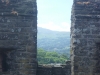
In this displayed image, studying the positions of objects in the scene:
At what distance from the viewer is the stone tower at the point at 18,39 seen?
7.95 meters

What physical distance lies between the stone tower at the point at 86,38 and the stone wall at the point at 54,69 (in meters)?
0.52

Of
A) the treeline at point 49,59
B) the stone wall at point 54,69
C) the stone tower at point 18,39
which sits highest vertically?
the stone tower at point 18,39

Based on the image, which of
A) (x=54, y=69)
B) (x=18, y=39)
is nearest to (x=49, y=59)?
(x=54, y=69)

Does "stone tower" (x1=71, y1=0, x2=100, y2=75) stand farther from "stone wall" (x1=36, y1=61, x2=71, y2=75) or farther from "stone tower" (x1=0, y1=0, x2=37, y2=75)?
"stone tower" (x1=0, y1=0, x2=37, y2=75)

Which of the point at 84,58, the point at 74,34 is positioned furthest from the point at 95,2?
the point at 84,58

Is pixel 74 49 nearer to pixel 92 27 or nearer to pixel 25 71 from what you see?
pixel 92 27

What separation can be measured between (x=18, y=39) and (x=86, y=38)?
1985 mm

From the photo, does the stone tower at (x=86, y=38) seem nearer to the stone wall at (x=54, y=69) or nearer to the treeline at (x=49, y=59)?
the stone wall at (x=54, y=69)

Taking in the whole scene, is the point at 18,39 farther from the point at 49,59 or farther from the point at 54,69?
the point at 49,59

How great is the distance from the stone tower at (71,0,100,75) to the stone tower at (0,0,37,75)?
1174 millimetres

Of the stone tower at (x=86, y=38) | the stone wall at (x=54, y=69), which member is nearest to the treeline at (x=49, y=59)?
the stone wall at (x=54, y=69)

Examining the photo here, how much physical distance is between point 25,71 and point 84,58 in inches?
69.0

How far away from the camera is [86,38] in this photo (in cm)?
797

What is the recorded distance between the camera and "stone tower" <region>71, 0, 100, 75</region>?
7898 mm
